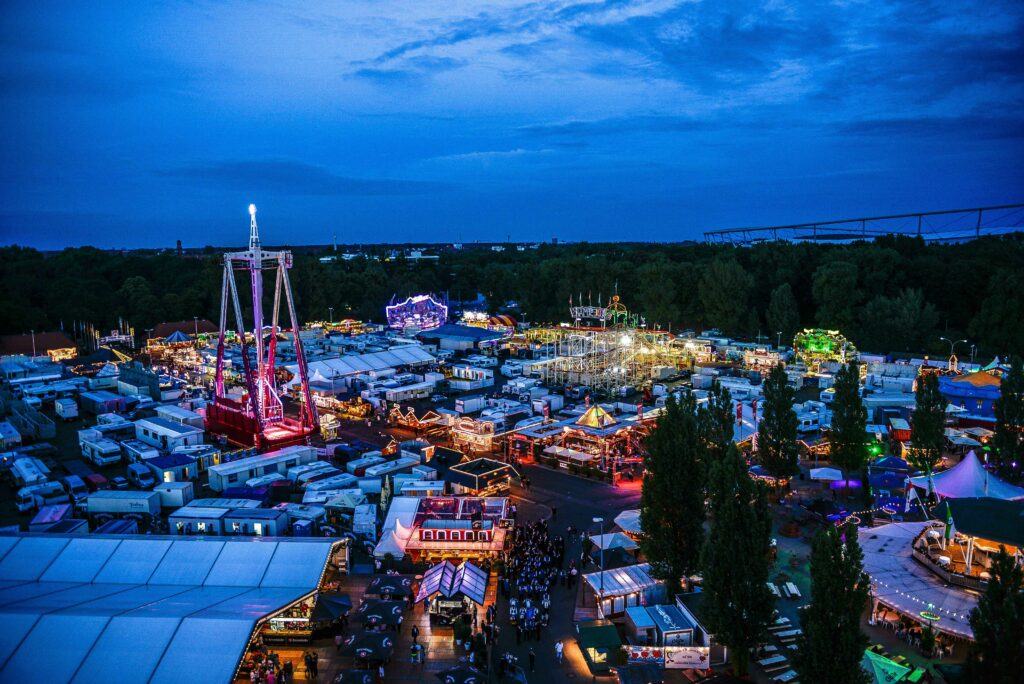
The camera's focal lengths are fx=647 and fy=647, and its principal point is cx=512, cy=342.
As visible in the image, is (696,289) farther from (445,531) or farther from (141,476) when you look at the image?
(141,476)

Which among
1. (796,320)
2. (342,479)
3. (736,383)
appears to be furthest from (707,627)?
(796,320)

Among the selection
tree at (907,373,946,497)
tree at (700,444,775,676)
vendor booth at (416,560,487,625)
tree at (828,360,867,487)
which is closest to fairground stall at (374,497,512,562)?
vendor booth at (416,560,487,625)

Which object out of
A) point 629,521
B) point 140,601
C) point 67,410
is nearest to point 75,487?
point 140,601

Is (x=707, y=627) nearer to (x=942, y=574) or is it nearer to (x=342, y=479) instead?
(x=942, y=574)

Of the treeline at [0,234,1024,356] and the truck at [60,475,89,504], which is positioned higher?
the treeline at [0,234,1024,356]

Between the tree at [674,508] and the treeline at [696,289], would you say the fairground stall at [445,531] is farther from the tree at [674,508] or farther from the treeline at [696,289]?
the treeline at [696,289]

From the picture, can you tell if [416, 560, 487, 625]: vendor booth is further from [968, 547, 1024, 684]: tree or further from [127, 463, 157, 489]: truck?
[127, 463, 157, 489]: truck
